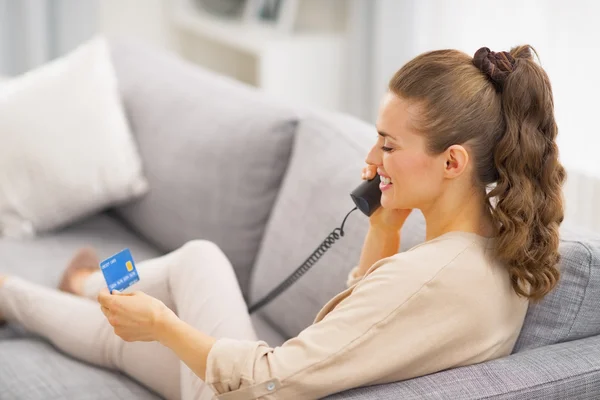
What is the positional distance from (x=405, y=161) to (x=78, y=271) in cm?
105

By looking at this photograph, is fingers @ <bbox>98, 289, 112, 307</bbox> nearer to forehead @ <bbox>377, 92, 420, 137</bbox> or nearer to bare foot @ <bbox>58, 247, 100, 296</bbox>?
forehead @ <bbox>377, 92, 420, 137</bbox>

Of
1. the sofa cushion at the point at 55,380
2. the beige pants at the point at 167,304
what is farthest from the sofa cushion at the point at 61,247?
the sofa cushion at the point at 55,380

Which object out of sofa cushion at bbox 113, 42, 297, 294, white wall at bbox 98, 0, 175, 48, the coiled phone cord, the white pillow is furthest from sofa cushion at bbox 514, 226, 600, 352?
white wall at bbox 98, 0, 175, 48

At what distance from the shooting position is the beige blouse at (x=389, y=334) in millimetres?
1225

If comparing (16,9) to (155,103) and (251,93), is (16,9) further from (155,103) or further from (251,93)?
(251,93)

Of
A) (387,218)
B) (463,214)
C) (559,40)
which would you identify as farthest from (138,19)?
(463,214)

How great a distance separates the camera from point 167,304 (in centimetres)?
168

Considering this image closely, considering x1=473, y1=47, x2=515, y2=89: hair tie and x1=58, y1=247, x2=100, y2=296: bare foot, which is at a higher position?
x1=473, y1=47, x2=515, y2=89: hair tie

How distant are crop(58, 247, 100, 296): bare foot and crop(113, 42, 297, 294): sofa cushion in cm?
26

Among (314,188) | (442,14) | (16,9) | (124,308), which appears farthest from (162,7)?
(124,308)

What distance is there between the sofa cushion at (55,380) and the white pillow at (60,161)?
70 cm

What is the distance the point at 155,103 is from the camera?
2477 millimetres

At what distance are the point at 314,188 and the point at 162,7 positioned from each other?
2659 millimetres

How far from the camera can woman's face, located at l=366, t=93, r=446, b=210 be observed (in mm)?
1295
